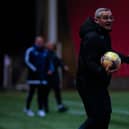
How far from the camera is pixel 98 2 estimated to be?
12.9m

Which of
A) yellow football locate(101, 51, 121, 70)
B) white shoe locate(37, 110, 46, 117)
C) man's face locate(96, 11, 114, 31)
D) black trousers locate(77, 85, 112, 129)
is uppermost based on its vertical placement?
man's face locate(96, 11, 114, 31)

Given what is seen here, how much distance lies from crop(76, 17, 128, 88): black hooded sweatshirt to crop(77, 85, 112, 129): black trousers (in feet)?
0.30

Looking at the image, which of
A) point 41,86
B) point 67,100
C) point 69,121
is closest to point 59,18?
point 67,100

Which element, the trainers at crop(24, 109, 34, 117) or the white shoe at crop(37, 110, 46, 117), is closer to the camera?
the white shoe at crop(37, 110, 46, 117)

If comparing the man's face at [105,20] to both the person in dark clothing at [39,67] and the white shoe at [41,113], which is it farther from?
the white shoe at [41,113]

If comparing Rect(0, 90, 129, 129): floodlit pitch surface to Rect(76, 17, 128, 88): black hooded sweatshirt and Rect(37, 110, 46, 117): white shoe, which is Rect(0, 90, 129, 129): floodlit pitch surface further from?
Rect(76, 17, 128, 88): black hooded sweatshirt

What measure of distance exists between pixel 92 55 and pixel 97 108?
72 centimetres

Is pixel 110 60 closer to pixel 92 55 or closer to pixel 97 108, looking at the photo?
pixel 92 55

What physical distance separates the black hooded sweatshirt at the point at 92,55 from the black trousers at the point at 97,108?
91mm

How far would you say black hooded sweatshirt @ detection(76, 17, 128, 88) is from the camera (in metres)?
7.77

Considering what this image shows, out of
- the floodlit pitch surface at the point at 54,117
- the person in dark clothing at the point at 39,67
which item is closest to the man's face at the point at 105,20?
the floodlit pitch surface at the point at 54,117

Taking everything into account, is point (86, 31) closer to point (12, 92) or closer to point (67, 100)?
point (67, 100)

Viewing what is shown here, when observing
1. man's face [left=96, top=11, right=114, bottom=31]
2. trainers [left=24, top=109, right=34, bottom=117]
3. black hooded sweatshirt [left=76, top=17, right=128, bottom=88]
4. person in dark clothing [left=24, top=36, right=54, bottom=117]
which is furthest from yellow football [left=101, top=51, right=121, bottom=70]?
trainers [left=24, top=109, right=34, bottom=117]

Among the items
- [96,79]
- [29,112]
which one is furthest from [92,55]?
[29,112]
